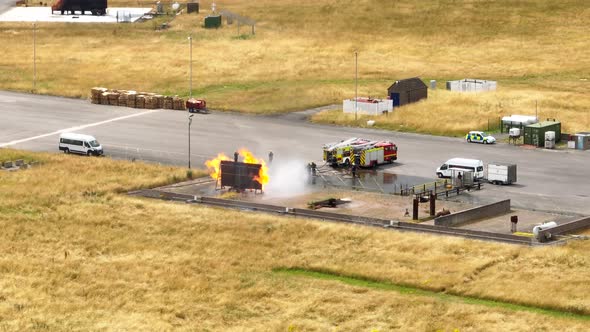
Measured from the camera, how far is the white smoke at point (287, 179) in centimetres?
Answer: 10556

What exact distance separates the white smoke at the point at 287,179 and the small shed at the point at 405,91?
28896 millimetres

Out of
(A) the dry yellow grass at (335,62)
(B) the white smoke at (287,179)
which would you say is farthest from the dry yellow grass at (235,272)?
(A) the dry yellow grass at (335,62)

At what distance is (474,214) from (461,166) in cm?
1298

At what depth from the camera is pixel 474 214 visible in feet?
316

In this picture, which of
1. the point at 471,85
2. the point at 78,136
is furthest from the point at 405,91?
the point at 78,136

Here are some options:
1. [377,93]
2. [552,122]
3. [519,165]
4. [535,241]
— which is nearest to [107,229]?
[535,241]

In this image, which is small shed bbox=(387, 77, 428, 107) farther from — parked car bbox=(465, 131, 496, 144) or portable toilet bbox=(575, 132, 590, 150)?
portable toilet bbox=(575, 132, 590, 150)

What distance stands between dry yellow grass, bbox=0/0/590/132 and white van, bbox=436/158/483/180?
23.4 metres

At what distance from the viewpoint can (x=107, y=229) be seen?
94.9m

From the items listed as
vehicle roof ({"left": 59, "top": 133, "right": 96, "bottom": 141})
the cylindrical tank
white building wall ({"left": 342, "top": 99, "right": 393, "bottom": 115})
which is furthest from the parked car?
the cylindrical tank

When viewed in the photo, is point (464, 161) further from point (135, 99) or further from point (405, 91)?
point (135, 99)

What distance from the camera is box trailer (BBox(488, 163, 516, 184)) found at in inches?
4247

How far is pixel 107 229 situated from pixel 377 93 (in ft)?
212

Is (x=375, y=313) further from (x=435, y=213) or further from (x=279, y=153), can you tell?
(x=279, y=153)
